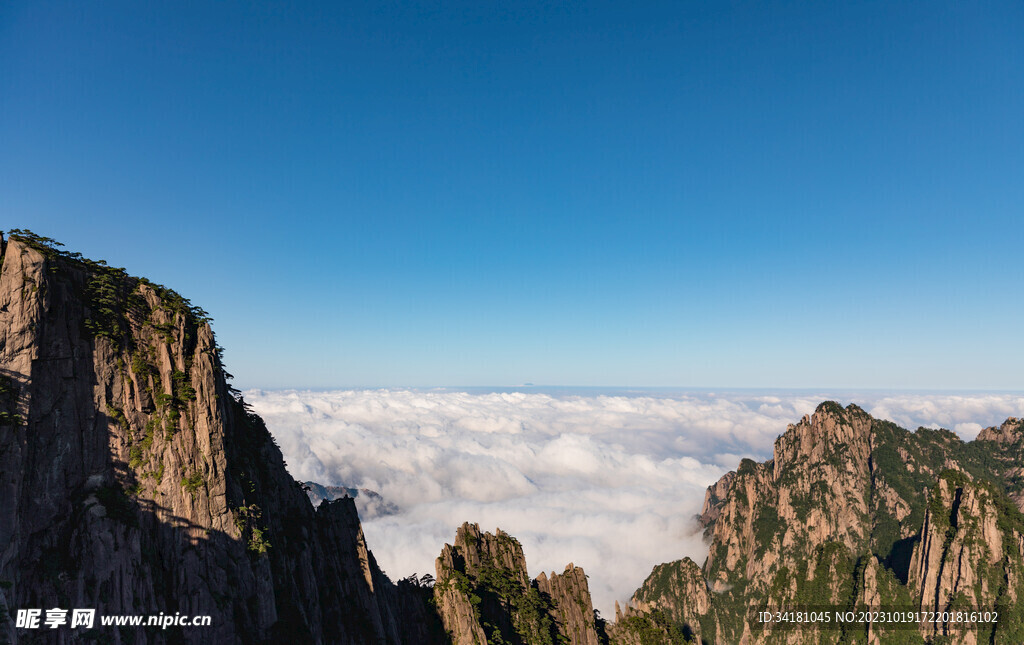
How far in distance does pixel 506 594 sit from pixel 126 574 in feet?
199

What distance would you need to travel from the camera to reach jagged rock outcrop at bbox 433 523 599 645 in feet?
208

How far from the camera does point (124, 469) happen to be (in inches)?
1181

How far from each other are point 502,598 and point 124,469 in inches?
2469

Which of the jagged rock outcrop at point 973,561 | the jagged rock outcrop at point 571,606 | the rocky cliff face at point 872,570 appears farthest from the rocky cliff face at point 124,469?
the jagged rock outcrop at point 973,561

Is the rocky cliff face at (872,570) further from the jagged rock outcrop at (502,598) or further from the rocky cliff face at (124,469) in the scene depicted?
the rocky cliff face at (124,469)

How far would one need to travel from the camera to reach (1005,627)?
111875mm

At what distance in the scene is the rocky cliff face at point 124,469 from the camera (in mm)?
25969

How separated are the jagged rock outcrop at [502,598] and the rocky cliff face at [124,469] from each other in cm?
2939

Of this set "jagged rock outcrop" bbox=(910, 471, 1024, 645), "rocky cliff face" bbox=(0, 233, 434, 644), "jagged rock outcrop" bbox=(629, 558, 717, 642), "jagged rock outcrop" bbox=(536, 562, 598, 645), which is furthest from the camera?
"jagged rock outcrop" bbox=(629, 558, 717, 642)

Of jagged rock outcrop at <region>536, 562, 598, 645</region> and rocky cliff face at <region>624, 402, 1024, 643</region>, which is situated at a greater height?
jagged rock outcrop at <region>536, 562, 598, 645</region>

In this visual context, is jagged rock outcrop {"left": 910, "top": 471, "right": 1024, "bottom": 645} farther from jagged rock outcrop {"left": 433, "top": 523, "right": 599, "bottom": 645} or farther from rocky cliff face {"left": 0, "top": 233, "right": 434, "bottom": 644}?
rocky cliff face {"left": 0, "top": 233, "right": 434, "bottom": 644}

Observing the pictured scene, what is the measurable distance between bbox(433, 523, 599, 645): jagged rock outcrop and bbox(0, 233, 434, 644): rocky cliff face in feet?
96.4

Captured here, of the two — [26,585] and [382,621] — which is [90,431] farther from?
[382,621]

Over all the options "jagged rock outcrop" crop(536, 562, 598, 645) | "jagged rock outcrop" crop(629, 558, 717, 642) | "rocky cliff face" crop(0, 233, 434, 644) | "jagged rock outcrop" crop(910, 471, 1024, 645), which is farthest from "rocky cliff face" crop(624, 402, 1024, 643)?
"rocky cliff face" crop(0, 233, 434, 644)
